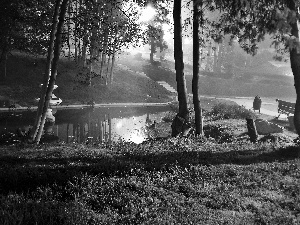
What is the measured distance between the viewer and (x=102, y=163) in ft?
27.3

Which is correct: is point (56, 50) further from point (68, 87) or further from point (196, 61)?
point (68, 87)

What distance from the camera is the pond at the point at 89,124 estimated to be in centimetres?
1998

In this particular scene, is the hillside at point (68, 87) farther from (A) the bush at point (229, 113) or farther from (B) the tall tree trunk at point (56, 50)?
(B) the tall tree trunk at point (56, 50)

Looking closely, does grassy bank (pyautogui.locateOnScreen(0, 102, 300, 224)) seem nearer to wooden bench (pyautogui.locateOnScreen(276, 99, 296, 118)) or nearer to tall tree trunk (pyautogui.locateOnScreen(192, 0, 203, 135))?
tall tree trunk (pyautogui.locateOnScreen(192, 0, 203, 135))

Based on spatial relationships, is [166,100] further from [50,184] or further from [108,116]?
[50,184]

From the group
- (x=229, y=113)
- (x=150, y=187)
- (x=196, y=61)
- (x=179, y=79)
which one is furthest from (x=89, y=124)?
(x=150, y=187)

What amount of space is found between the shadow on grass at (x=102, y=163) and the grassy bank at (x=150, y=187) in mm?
24

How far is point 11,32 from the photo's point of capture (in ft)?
104

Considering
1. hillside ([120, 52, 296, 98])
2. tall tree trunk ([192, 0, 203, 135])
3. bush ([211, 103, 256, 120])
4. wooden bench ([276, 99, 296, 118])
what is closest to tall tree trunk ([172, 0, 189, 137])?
tall tree trunk ([192, 0, 203, 135])

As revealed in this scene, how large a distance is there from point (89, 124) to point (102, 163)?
16932mm

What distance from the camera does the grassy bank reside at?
5312 mm

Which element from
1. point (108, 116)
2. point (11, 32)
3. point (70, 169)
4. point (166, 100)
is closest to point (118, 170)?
point (70, 169)

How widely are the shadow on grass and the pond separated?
9000mm

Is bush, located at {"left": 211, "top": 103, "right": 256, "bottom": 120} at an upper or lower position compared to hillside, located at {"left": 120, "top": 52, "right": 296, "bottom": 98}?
lower
